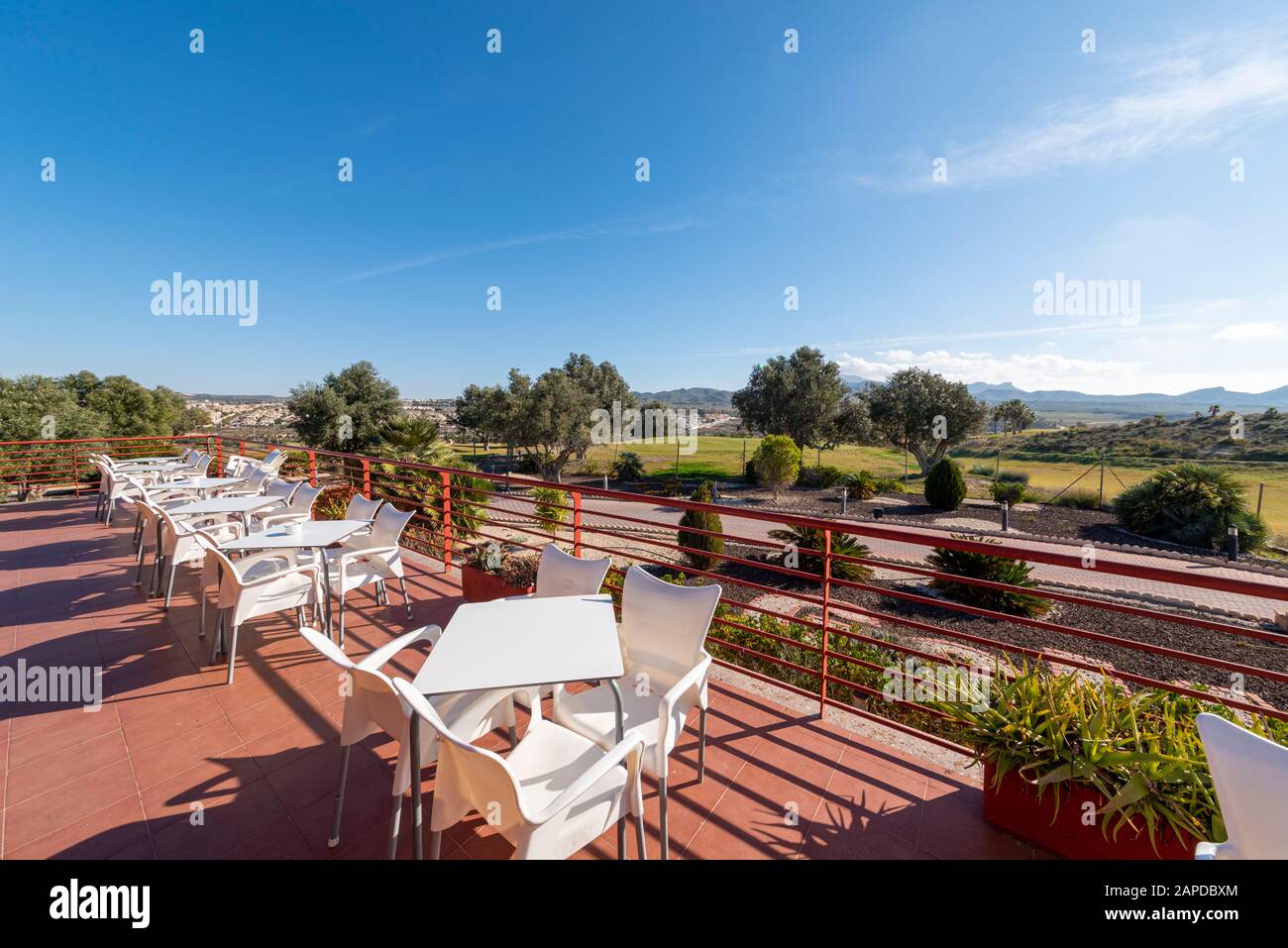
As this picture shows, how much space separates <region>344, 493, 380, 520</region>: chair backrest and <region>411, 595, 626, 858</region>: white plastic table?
246 centimetres

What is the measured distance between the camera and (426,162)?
10094mm

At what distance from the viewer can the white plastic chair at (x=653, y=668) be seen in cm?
192

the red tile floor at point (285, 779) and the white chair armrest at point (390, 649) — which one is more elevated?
the white chair armrest at point (390, 649)

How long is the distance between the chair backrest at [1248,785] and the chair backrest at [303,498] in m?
6.03

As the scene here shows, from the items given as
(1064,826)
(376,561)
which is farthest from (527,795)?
(376,561)

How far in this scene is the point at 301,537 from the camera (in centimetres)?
339

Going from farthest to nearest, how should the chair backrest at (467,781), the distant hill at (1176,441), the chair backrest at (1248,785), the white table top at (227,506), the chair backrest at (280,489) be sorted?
the distant hill at (1176,441) → the chair backrest at (280,489) → the white table top at (227,506) → the chair backrest at (467,781) → the chair backrest at (1248,785)

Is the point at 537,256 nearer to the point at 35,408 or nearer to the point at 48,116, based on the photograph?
→ the point at 48,116

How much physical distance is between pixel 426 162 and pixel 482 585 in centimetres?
1026

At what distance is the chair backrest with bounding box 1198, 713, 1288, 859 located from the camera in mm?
1055

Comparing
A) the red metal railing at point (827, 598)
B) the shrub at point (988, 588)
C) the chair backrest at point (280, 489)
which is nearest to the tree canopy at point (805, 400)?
the red metal railing at point (827, 598)

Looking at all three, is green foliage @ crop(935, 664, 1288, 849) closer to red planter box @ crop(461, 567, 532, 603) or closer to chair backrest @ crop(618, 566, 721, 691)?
chair backrest @ crop(618, 566, 721, 691)

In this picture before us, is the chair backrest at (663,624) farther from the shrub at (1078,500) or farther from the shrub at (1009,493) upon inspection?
the shrub at (1078,500)

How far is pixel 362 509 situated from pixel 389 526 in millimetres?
516
